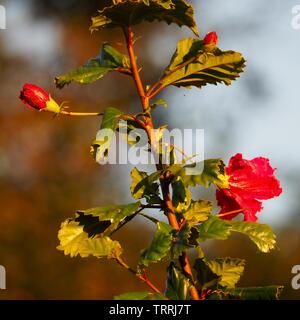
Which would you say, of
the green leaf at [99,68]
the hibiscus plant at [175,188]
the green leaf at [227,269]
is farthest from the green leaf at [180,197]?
the green leaf at [99,68]

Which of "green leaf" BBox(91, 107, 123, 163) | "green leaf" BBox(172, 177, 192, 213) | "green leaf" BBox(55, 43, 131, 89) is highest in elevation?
"green leaf" BBox(55, 43, 131, 89)

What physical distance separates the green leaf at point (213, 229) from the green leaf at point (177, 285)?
6 cm

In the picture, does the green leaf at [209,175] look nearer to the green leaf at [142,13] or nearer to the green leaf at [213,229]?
the green leaf at [213,229]

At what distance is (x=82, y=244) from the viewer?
1.13 m

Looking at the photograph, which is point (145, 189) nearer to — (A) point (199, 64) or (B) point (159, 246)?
(B) point (159, 246)

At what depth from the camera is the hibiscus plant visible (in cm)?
106

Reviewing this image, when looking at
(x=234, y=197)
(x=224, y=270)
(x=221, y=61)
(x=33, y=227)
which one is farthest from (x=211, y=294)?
(x=33, y=227)

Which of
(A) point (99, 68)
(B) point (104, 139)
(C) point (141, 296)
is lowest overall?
(C) point (141, 296)

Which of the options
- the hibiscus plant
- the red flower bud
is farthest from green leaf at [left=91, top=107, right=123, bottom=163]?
the red flower bud

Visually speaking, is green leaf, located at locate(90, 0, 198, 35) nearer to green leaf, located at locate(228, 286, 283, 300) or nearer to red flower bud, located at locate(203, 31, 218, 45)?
red flower bud, located at locate(203, 31, 218, 45)

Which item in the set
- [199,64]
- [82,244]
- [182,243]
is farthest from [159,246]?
[199,64]

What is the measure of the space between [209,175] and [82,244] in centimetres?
25

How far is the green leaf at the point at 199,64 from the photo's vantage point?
118 cm
